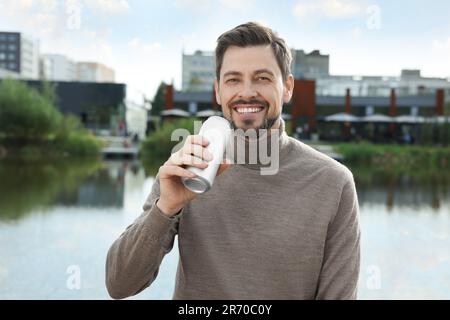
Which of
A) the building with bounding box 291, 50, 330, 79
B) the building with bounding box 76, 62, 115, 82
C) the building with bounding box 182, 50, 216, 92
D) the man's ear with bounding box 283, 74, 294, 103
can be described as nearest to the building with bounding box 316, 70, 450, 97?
the building with bounding box 291, 50, 330, 79

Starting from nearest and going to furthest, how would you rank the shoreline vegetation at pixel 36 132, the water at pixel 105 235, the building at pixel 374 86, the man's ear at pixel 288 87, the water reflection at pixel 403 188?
the man's ear at pixel 288 87
the water at pixel 105 235
the water reflection at pixel 403 188
the shoreline vegetation at pixel 36 132
the building at pixel 374 86

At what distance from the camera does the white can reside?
45.9 inches

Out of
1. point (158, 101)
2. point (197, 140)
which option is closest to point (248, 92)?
point (197, 140)

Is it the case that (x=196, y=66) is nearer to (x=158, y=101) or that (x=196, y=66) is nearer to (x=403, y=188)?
(x=158, y=101)

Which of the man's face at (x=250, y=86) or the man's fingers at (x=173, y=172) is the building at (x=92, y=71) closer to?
the man's face at (x=250, y=86)

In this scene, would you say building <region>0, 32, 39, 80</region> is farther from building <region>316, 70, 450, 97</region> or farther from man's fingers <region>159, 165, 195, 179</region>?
man's fingers <region>159, 165, 195, 179</region>

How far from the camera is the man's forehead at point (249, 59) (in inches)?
56.9

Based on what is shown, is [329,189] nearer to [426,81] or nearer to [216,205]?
[216,205]

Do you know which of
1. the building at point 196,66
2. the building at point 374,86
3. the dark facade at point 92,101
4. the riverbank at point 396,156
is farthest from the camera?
the building at point 196,66

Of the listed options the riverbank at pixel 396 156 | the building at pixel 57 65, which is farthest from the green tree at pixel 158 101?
the building at pixel 57 65

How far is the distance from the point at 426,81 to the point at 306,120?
41.5ft

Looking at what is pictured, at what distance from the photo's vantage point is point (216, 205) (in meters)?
1.46

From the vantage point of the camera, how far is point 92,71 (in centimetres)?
12512

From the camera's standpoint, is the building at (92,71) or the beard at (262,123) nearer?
the beard at (262,123)
